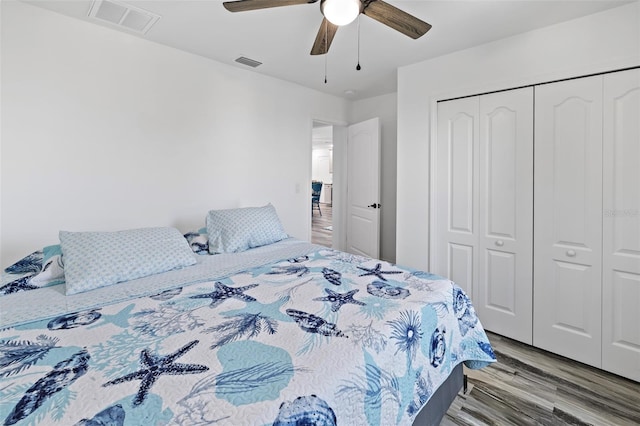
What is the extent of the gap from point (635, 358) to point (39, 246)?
3.97 metres

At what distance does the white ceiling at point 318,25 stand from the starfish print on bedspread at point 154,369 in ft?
6.80

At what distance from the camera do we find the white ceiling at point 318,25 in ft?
6.64

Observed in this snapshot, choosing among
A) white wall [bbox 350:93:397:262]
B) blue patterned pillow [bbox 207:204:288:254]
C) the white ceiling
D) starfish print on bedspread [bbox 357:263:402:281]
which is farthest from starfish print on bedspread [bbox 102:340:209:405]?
white wall [bbox 350:93:397:262]

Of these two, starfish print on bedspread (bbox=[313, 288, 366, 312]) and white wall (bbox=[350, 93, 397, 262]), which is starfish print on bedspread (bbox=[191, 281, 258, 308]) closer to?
starfish print on bedspread (bbox=[313, 288, 366, 312])

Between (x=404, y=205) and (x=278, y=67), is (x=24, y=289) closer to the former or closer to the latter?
(x=278, y=67)

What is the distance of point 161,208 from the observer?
265 cm

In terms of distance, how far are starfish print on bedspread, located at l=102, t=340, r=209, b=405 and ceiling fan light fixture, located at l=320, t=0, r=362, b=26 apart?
1.59 m

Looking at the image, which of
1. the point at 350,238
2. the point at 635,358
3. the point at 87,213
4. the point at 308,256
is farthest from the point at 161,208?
the point at 635,358

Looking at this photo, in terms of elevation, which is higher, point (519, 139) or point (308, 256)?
point (519, 139)

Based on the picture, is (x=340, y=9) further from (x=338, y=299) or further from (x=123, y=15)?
(x=123, y=15)

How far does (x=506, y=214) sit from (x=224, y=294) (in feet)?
7.38

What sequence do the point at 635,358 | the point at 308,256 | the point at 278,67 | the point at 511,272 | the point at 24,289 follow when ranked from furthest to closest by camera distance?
the point at 278,67, the point at 511,272, the point at 308,256, the point at 635,358, the point at 24,289

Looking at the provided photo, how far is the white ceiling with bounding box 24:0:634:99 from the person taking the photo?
2.02 m

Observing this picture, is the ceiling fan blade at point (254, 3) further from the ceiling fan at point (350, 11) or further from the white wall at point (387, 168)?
the white wall at point (387, 168)
